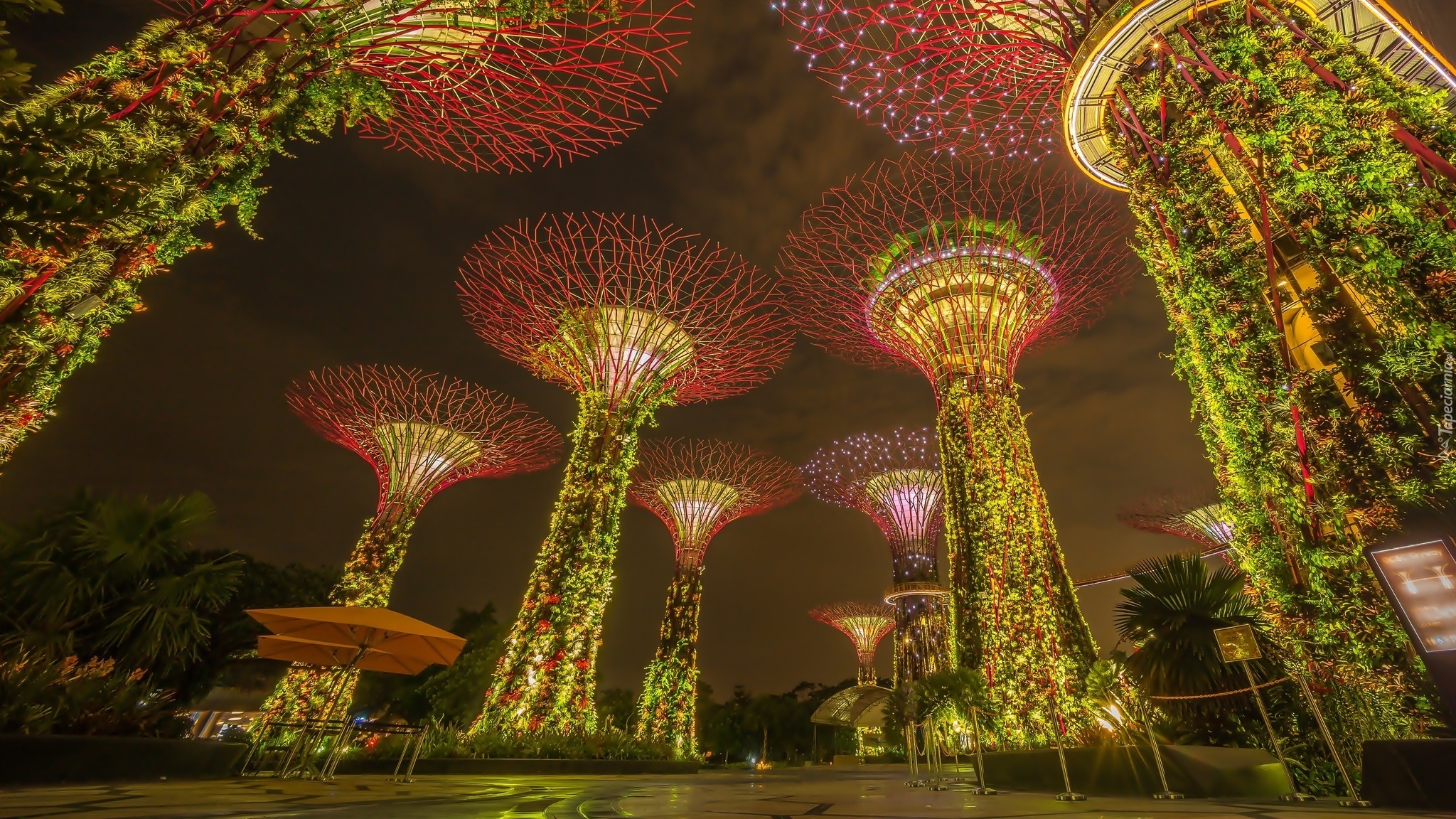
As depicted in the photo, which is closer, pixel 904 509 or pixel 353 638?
pixel 353 638

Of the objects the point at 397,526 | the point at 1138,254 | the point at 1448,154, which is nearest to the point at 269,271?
the point at 397,526

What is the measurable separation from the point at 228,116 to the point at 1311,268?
970 cm

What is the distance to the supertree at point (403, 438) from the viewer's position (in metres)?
18.1

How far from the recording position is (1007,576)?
37.9ft

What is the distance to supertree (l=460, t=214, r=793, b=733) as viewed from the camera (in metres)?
11.0

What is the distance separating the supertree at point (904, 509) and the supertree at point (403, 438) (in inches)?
434

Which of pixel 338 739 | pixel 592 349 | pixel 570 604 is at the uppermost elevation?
pixel 592 349

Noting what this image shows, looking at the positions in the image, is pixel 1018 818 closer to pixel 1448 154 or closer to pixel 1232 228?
pixel 1232 228

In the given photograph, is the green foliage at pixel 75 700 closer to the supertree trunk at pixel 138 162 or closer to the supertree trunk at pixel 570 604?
the supertree trunk at pixel 138 162

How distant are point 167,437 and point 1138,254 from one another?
30.8 meters

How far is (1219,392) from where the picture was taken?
562 cm

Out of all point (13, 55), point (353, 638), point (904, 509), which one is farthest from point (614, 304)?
point (904, 509)

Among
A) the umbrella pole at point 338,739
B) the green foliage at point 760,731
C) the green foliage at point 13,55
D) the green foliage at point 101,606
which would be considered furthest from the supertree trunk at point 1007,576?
the green foliage at point 760,731

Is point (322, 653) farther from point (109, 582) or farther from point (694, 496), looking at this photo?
point (694, 496)
